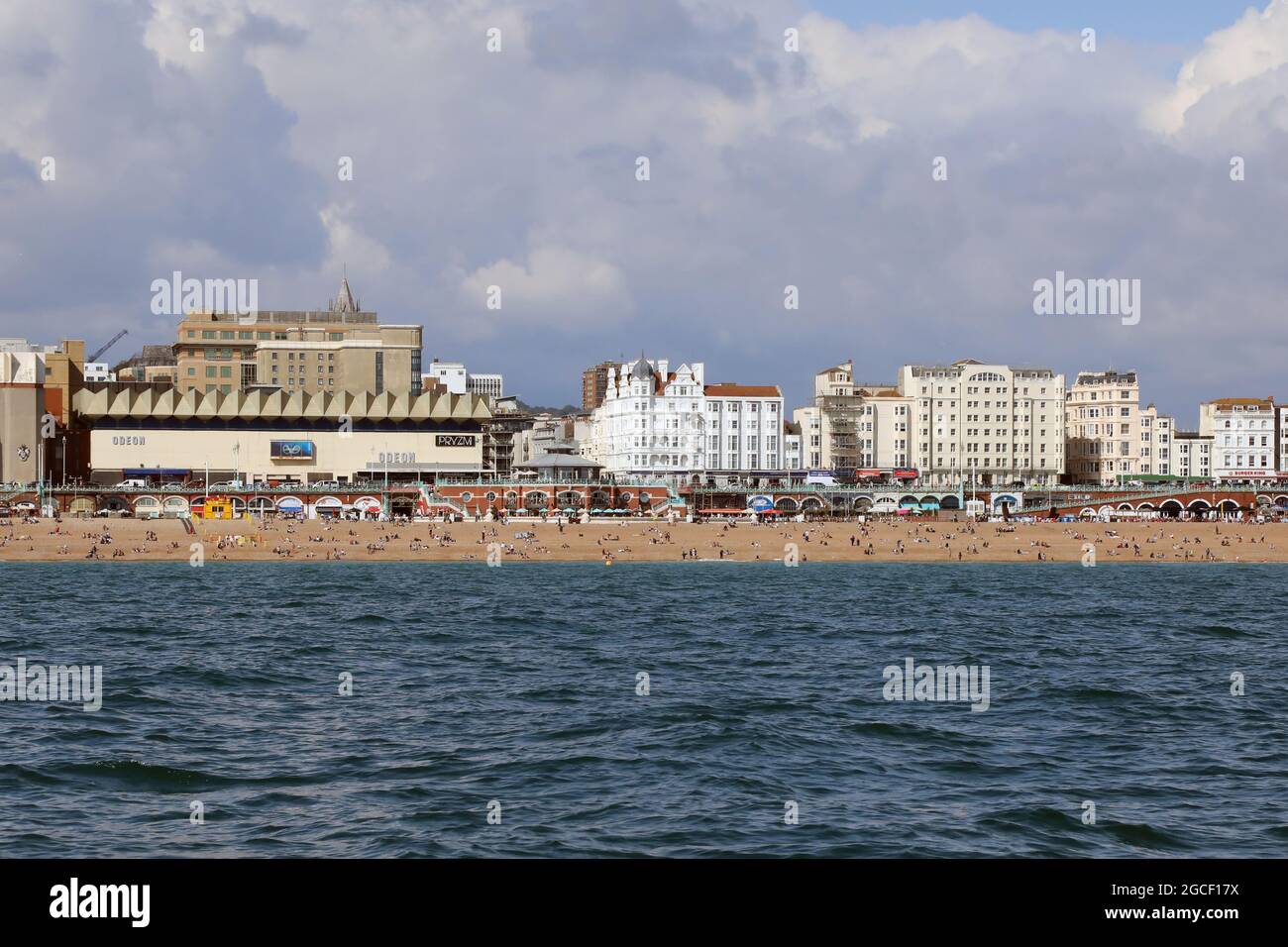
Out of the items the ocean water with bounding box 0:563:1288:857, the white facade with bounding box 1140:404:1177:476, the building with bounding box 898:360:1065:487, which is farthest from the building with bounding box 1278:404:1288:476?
the ocean water with bounding box 0:563:1288:857

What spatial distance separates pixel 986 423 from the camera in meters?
174

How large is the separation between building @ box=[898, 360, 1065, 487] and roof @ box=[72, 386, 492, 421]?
6121 cm

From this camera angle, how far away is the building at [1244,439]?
575 feet

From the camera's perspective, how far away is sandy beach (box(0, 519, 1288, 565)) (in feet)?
293

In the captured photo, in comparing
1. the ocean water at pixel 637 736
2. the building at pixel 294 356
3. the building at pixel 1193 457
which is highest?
the building at pixel 294 356

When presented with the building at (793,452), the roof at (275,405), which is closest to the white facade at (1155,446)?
the building at (793,452)

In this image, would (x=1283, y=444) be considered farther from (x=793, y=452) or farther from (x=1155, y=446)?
(x=793, y=452)

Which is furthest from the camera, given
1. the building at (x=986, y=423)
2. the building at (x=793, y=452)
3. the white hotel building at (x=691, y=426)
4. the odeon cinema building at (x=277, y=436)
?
the building at (x=986, y=423)

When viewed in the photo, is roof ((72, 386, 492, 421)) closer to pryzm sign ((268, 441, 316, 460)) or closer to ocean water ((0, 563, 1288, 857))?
pryzm sign ((268, 441, 316, 460))

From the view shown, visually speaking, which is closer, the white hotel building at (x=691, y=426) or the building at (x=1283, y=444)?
the white hotel building at (x=691, y=426)

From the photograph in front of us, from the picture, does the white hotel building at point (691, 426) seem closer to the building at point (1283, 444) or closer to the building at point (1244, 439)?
the building at point (1244, 439)

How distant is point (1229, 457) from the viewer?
177m

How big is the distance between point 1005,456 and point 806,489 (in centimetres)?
4150

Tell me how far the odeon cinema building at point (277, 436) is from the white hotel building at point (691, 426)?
2115 cm
